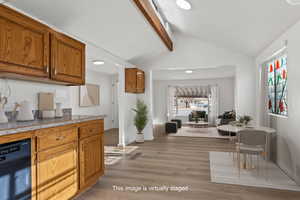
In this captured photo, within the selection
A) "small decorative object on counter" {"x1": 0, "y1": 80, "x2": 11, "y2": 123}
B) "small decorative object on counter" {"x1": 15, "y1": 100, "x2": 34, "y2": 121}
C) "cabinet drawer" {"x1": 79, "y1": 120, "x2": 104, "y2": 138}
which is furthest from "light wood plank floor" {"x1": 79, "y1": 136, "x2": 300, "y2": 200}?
"small decorative object on counter" {"x1": 0, "y1": 80, "x2": 11, "y2": 123}

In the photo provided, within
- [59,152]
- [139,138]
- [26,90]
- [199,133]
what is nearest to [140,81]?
[139,138]

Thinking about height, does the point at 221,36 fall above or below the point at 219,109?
above

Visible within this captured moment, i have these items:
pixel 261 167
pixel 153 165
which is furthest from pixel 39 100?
pixel 261 167

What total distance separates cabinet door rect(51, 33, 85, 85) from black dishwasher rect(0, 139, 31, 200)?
3.22 feet

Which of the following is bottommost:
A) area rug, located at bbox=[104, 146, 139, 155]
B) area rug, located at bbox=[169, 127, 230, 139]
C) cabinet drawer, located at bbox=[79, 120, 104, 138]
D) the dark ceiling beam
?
area rug, located at bbox=[104, 146, 139, 155]

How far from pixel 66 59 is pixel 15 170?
145 centimetres

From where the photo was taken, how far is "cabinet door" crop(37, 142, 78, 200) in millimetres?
1764

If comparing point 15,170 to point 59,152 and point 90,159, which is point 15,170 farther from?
point 90,159

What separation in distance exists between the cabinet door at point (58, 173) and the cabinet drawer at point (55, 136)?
0.18ft

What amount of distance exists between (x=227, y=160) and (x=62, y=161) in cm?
317

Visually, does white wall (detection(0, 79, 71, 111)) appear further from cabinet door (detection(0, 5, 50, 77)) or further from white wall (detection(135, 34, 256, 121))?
white wall (detection(135, 34, 256, 121))

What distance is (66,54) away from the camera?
2.43m

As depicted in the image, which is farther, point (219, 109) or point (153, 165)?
point (219, 109)

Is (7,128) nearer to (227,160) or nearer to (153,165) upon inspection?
(153,165)
